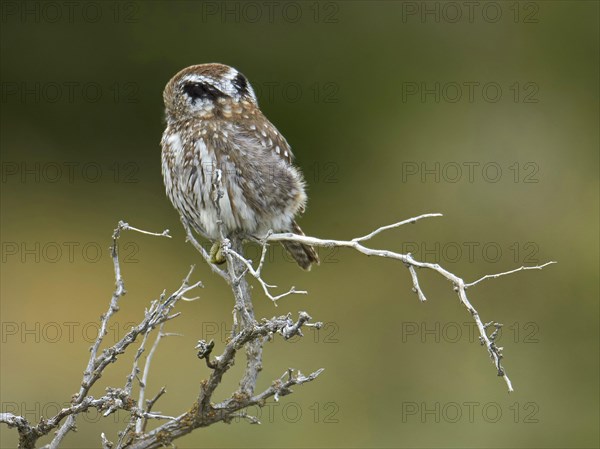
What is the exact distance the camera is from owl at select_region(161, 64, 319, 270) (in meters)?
4.54

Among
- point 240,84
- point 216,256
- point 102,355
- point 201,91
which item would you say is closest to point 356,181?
point 240,84

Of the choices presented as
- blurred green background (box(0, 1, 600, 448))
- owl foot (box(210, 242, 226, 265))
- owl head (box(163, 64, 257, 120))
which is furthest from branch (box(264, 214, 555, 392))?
blurred green background (box(0, 1, 600, 448))

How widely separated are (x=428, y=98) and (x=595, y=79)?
61.2 inches

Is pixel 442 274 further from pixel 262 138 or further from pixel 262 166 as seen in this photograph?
pixel 262 138

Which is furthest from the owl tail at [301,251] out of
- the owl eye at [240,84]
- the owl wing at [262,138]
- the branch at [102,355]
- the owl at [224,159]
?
the branch at [102,355]

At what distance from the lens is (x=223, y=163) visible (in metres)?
4.54

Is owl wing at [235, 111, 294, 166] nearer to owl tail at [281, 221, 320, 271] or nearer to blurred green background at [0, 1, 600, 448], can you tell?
owl tail at [281, 221, 320, 271]

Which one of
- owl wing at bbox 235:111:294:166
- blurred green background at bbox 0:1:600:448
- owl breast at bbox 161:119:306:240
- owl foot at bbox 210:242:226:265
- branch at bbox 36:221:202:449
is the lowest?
branch at bbox 36:221:202:449

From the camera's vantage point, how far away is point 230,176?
4.55 m

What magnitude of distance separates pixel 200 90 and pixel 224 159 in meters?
0.33

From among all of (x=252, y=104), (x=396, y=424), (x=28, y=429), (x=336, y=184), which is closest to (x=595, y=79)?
(x=336, y=184)

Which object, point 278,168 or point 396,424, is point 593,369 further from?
point 278,168

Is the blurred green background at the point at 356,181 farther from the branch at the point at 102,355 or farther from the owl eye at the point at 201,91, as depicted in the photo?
the branch at the point at 102,355

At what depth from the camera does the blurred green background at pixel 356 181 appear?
8.20 metres
